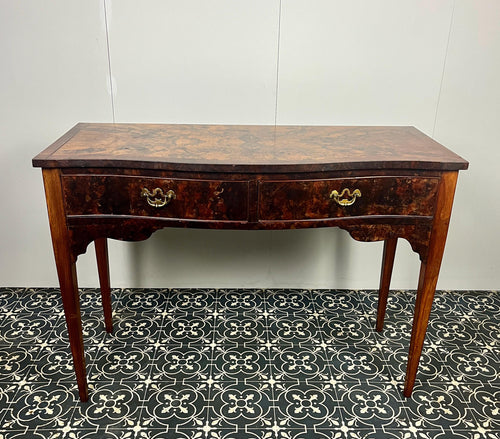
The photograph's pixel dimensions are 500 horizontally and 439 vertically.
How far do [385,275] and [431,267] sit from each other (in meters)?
0.47

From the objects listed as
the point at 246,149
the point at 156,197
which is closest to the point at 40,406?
the point at 156,197

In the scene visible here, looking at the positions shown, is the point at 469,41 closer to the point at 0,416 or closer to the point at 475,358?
the point at 475,358

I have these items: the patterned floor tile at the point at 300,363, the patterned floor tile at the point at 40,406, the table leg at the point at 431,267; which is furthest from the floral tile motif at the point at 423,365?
the patterned floor tile at the point at 40,406

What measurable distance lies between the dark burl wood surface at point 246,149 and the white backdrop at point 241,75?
20cm

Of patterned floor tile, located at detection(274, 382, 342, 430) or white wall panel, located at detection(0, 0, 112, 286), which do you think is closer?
patterned floor tile, located at detection(274, 382, 342, 430)

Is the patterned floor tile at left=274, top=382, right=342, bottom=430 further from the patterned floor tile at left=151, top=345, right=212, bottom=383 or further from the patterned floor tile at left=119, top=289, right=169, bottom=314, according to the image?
the patterned floor tile at left=119, top=289, right=169, bottom=314

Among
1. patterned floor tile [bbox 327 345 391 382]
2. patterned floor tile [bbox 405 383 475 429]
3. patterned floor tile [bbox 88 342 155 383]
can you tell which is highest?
patterned floor tile [bbox 405 383 475 429]

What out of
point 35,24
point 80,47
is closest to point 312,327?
point 80,47

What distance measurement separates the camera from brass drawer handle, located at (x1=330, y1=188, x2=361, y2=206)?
58.6 inches

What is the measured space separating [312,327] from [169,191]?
1.01m

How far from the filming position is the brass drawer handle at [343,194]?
1489 millimetres

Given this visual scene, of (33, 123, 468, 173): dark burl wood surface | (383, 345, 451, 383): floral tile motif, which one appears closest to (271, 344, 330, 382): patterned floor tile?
(383, 345, 451, 383): floral tile motif

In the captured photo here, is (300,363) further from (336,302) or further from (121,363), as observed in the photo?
(121,363)

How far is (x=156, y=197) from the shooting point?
1492 millimetres
